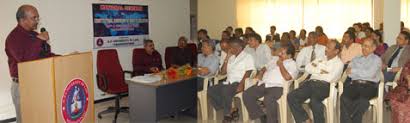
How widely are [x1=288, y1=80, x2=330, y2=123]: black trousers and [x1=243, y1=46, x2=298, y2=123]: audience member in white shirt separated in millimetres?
170

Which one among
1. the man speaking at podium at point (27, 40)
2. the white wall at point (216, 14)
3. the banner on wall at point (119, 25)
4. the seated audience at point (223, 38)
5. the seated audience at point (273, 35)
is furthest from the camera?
the banner on wall at point (119, 25)

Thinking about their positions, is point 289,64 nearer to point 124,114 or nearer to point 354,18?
point 354,18

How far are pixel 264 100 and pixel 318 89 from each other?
550 mm

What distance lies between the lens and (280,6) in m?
2.69

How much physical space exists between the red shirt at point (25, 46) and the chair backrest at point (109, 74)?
2038mm

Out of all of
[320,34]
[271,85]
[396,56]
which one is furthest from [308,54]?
[396,56]

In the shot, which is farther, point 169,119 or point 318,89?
point 169,119

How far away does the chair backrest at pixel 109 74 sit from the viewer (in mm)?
4672

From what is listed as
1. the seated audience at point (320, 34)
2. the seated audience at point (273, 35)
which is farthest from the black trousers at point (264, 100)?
the seated audience at point (273, 35)

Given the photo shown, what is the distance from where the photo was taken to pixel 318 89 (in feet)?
12.8

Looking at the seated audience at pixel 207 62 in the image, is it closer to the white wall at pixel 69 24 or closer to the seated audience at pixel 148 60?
the white wall at pixel 69 24

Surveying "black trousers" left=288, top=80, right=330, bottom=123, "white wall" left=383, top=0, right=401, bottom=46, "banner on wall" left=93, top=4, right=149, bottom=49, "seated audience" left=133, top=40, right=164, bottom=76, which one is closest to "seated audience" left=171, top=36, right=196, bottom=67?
"black trousers" left=288, top=80, right=330, bottom=123

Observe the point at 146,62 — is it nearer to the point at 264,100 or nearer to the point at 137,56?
the point at 137,56

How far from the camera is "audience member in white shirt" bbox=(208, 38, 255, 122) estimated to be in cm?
376
